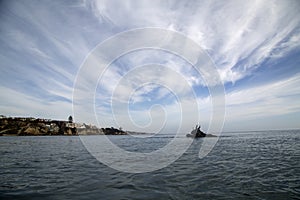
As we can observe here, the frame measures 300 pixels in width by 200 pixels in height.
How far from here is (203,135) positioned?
109 meters

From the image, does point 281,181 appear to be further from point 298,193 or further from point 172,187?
point 172,187

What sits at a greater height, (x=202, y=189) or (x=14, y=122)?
(x=14, y=122)

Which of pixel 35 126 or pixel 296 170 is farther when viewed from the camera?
pixel 35 126

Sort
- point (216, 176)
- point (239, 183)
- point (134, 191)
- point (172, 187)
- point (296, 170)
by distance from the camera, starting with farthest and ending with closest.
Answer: point (296, 170)
point (216, 176)
point (239, 183)
point (172, 187)
point (134, 191)

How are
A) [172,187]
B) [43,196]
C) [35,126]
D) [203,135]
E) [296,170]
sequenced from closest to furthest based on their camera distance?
[43,196] → [172,187] → [296,170] → [203,135] → [35,126]

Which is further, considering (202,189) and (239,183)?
(239,183)

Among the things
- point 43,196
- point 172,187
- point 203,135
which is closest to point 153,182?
point 172,187

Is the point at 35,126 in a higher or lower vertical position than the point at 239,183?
higher

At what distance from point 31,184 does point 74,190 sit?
3.31 m

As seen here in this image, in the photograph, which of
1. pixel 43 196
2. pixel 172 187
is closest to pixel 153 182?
pixel 172 187

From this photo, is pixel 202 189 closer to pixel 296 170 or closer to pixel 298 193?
pixel 298 193

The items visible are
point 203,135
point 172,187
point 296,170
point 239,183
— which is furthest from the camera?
point 203,135

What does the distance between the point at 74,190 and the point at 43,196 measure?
1.42 metres

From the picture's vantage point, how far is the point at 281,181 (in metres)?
10.7
